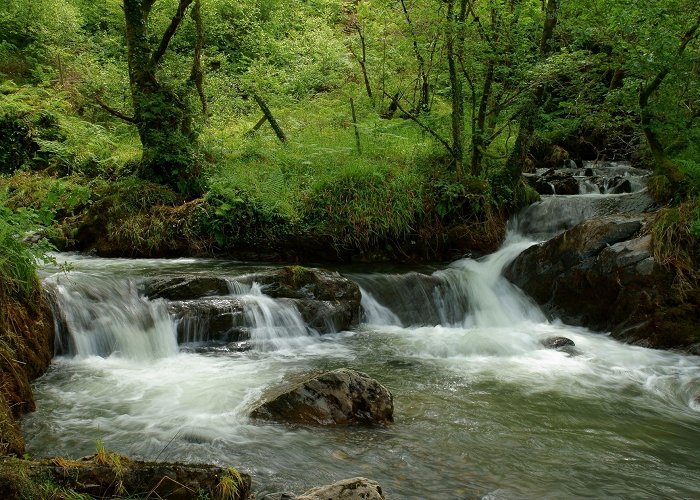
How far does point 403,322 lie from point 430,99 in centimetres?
623

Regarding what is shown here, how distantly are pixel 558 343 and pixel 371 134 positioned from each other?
6655 mm

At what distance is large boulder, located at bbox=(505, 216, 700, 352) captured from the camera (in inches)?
306

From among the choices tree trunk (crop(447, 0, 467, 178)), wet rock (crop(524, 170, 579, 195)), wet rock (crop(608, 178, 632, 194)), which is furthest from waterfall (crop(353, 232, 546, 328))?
wet rock (crop(608, 178, 632, 194))

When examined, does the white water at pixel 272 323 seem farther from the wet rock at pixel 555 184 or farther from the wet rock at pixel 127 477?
the wet rock at pixel 555 184

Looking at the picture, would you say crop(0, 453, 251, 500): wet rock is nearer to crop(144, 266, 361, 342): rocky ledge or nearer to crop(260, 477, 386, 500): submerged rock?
crop(260, 477, 386, 500): submerged rock

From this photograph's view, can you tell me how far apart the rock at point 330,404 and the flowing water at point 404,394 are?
14 cm

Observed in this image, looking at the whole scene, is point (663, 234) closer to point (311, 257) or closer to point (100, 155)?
point (311, 257)

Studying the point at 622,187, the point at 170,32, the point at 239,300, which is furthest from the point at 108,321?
the point at 622,187

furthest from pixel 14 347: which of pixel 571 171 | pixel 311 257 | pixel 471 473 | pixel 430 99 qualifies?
pixel 571 171

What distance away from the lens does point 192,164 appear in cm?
1166

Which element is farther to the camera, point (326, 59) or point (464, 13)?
point (326, 59)

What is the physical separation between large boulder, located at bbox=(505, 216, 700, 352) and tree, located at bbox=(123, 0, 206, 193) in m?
6.95

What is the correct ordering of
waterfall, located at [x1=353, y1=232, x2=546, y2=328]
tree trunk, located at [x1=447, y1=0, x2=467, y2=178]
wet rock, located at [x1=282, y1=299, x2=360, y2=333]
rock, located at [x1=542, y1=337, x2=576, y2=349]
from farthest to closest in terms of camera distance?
tree trunk, located at [x1=447, y1=0, x2=467, y2=178] → waterfall, located at [x1=353, y1=232, x2=546, y2=328] → wet rock, located at [x1=282, y1=299, x2=360, y2=333] → rock, located at [x1=542, y1=337, x2=576, y2=349]

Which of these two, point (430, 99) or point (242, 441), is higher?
point (430, 99)
